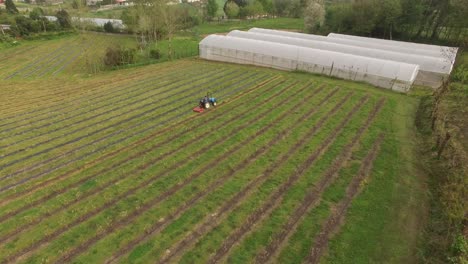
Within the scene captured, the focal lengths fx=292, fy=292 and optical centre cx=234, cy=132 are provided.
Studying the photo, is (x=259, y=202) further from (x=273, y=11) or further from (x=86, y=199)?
(x=273, y=11)

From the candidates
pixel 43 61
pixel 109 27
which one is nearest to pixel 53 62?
pixel 43 61

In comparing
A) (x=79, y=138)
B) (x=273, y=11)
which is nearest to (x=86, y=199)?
(x=79, y=138)

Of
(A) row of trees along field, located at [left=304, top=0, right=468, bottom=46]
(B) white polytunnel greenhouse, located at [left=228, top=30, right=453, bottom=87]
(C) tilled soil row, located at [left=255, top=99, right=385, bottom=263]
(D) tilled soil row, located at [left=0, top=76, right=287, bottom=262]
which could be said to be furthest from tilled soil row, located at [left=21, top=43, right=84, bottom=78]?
(A) row of trees along field, located at [left=304, top=0, right=468, bottom=46]

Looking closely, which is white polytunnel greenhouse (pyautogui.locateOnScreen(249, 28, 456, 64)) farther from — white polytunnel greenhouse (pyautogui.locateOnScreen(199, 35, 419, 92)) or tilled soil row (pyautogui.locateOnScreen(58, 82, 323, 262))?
tilled soil row (pyautogui.locateOnScreen(58, 82, 323, 262))

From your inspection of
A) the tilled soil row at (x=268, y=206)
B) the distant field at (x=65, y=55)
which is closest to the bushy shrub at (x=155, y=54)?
the distant field at (x=65, y=55)

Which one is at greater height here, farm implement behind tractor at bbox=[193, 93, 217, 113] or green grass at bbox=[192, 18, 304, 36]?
green grass at bbox=[192, 18, 304, 36]

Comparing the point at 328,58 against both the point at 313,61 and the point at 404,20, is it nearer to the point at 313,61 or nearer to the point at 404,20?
the point at 313,61

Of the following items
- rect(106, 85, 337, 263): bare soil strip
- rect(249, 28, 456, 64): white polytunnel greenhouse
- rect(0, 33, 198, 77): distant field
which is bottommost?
rect(106, 85, 337, 263): bare soil strip
